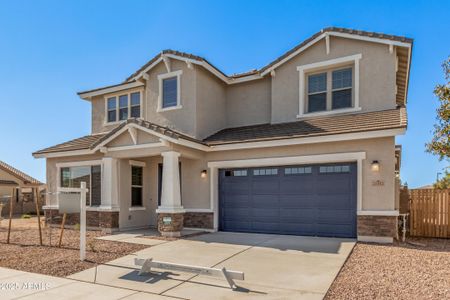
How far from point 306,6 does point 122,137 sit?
8.83 meters

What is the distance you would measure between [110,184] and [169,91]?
461cm

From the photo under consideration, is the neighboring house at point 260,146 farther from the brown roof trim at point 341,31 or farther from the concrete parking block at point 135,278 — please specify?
the concrete parking block at point 135,278

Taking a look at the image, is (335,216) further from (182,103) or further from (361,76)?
(182,103)

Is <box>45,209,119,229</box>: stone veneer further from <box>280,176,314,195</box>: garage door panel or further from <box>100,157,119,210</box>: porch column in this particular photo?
<box>280,176,314,195</box>: garage door panel

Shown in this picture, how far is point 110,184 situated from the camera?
12719 millimetres

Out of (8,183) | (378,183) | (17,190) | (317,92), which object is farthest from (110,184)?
(17,190)

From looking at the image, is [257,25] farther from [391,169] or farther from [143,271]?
[143,271]

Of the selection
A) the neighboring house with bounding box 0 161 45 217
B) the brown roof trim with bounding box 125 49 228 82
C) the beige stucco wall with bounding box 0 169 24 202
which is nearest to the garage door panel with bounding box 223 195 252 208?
the brown roof trim with bounding box 125 49 228 82

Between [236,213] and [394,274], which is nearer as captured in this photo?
[394,274]

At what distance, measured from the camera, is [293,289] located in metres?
5.75

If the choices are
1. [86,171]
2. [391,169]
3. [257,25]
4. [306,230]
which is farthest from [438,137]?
[86,171]

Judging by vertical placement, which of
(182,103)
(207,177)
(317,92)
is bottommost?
(207,177)

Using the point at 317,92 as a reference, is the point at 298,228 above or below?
below

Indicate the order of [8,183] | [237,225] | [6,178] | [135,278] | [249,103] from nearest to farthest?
[135,278] → [237,225] → [249,103] → [8,183] → [6,178]
